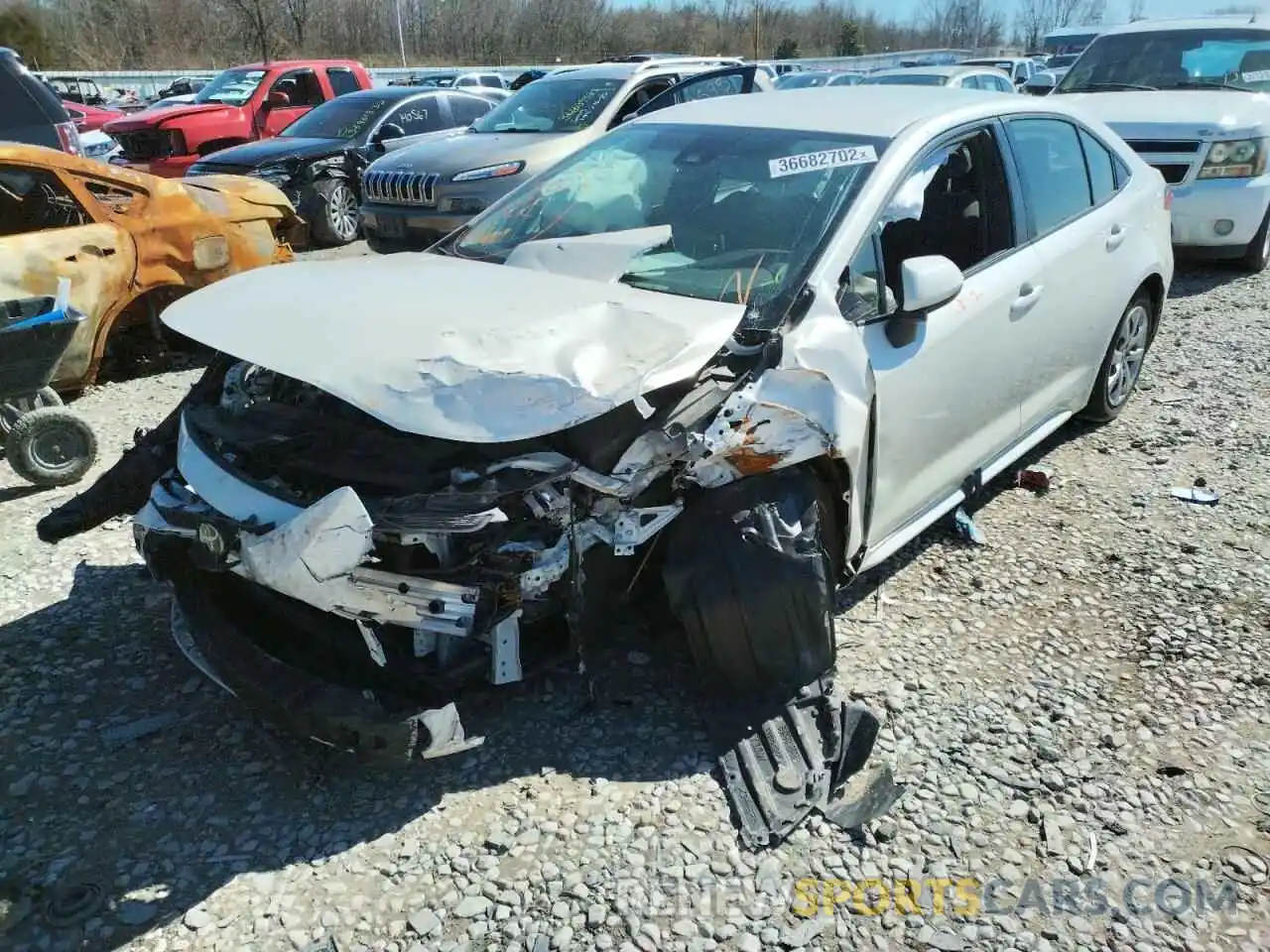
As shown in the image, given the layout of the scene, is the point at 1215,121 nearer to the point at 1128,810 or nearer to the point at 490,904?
the point at 1128,810

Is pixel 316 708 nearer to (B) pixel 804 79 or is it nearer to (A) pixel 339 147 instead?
(A) pixel 339 147

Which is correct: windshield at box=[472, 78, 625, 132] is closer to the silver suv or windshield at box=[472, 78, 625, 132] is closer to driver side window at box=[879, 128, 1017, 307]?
the silver suv

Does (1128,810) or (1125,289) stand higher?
(1125,289)

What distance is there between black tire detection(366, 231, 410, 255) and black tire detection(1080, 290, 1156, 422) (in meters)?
5.66

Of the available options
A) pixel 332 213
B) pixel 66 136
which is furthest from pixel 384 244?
pixel 66 136

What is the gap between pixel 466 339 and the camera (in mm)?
2736

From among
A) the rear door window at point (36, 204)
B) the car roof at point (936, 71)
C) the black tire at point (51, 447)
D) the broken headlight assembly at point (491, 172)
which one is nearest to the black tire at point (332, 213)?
the broken headlight assembly at point (491, 172)

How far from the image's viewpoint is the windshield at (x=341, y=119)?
11.4 m

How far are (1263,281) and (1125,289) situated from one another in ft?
15.6

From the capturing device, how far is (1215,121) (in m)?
7.93

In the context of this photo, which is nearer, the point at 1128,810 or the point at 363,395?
the point at 363,395

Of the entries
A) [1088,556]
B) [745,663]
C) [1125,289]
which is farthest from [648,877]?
[1125,289]

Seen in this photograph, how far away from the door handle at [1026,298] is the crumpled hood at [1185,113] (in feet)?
14.7

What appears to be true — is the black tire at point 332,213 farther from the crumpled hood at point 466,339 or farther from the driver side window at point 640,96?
the crumpled hood at point 466,339
